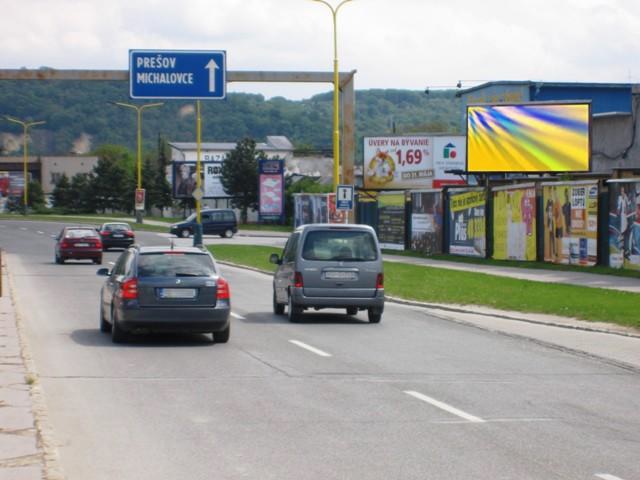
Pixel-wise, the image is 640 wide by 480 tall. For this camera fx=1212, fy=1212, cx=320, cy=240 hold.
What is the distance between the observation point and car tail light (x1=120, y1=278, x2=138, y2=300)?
1716cm

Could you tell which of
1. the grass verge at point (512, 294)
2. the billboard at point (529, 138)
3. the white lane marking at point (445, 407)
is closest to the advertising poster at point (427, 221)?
the billboard at point (529, 138)

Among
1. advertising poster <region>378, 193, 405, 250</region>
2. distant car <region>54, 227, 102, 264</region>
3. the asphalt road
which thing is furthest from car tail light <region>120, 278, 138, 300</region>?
advertising poster <region>378, 193, 405, 250</region>

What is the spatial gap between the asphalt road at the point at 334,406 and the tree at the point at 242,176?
95156 millimetres

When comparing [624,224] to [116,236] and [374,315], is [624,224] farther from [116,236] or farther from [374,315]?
[116,236]

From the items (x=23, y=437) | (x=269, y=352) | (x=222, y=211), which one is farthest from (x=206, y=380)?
(x=222, y=211)

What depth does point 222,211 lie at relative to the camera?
270 feet

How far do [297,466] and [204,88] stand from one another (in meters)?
27.9

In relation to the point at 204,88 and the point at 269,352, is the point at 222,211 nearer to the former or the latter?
the point at 204,88

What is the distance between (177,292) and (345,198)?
19.9 m

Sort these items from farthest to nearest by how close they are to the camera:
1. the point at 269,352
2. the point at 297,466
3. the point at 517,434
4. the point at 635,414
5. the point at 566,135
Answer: the point at 566,135
the point at 269,352
the point at 635,414
the point at 517,434
the point at 297,466

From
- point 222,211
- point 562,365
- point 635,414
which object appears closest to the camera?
point 635,414

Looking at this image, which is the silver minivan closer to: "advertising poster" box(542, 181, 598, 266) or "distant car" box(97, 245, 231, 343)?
"distant car" box(97, 245, 231, 343)

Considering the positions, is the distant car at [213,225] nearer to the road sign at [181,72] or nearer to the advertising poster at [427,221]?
the advertising poster at [427,221]

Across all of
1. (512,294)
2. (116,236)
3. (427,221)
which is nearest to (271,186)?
(116,236)
